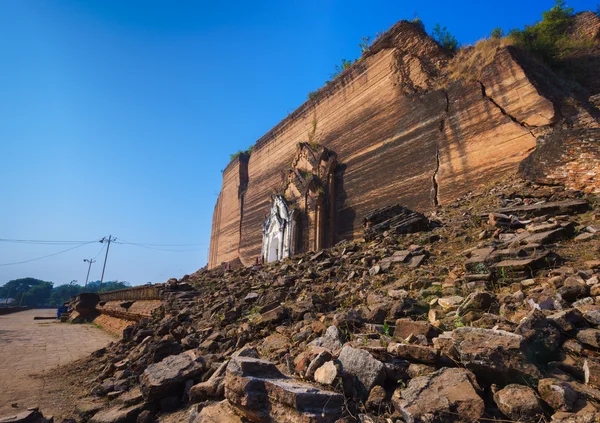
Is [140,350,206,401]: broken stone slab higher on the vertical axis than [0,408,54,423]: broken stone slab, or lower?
higher

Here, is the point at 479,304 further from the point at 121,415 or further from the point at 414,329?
the point at 121,415

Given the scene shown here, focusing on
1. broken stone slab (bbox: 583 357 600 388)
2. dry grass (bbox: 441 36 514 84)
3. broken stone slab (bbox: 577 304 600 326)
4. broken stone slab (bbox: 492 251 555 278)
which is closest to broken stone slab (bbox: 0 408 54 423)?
broken stone slab (bbox: 583 357 600 388)

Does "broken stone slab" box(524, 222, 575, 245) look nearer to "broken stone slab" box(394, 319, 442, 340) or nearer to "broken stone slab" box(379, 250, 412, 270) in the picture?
"broken stone slab" box(379, 250, 412, 270)

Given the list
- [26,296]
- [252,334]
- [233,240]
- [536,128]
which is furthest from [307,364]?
[26,296]

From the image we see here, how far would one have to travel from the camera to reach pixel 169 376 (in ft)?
9.54

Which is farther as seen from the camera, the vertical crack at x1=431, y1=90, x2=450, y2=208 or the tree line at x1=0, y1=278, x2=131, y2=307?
the tree line at x1=0, y1=278, x2=131, y2=307

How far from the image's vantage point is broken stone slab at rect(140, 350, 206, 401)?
9.26 ft

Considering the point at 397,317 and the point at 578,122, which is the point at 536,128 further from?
the point at 397,317

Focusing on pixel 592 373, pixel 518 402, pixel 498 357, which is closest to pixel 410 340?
pixel 498 357

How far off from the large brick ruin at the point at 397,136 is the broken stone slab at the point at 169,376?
24.4 ft

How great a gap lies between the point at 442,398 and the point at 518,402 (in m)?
0.32

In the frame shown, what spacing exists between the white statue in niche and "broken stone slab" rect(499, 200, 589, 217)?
9.27 meters

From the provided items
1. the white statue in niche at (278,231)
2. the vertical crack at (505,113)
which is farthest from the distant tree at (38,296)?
the vertical crack at (505,113)

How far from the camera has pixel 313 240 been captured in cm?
1284
